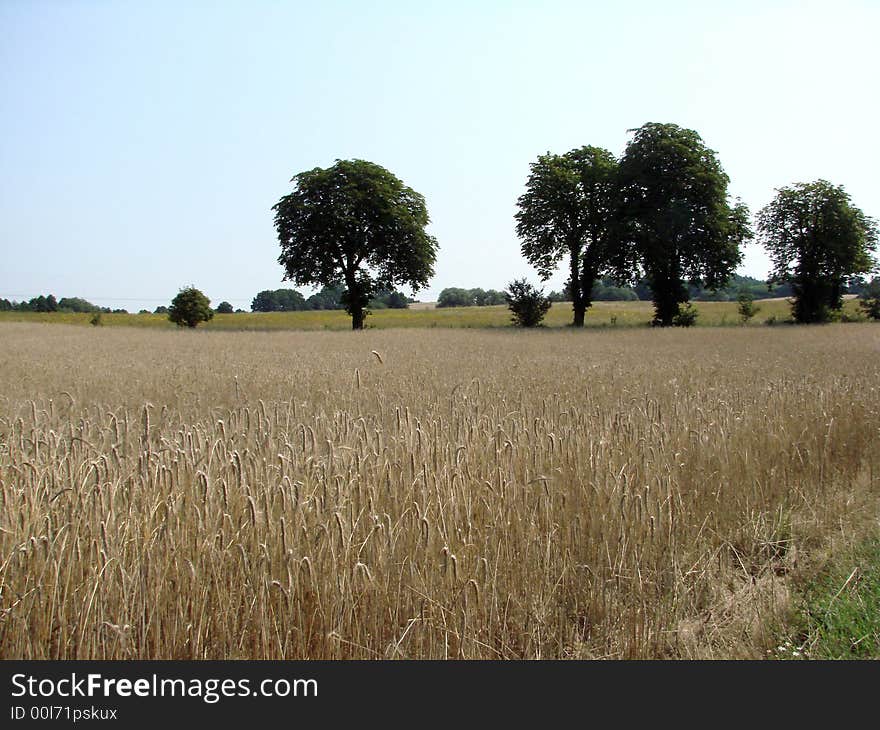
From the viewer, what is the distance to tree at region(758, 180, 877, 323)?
48375mm

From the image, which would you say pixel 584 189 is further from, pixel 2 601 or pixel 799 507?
pixel 2 601

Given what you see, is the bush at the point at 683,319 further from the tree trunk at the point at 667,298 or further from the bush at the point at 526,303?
the bush at the point at 526,303

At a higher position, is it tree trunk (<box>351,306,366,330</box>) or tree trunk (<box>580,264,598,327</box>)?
tree trunk (<box>580,264,598,327</box>)

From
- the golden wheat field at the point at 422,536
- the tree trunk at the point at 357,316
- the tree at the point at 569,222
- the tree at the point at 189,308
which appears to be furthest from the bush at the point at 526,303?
the golden wheat field at the point at 422,536

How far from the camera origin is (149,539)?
10.7 ft

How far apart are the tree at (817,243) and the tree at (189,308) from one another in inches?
1871

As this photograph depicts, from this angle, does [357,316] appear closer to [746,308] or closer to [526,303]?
[526,303]

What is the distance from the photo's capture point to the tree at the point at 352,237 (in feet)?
153

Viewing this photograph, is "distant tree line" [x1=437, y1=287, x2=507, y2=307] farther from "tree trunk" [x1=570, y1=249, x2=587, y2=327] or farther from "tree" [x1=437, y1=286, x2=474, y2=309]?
"tree trunk" [x1=570, y1=249, x2=587, y2=327]

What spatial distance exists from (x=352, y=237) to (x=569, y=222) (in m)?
16.1

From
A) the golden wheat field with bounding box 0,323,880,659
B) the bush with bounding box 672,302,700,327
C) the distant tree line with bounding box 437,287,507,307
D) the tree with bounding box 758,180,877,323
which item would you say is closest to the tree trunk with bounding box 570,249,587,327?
the bush with bounding box 672,302,700,327

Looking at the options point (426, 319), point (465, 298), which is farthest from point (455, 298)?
point (426, 319)

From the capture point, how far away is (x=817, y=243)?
1924 inches

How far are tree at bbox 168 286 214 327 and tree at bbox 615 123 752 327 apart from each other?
36363mm
